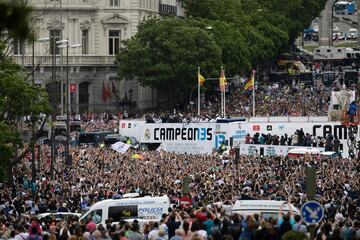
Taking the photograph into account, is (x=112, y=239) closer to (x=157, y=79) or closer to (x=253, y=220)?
(x=253, y=220)

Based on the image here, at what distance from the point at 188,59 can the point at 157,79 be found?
3.12m

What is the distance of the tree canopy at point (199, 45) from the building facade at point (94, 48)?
4.64m

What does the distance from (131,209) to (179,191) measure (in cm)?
963

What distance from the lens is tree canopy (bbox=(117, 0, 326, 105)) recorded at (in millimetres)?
113812

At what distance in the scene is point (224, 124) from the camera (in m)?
78.3

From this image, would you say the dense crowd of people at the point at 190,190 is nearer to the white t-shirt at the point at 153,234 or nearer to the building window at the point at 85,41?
the white t-shirt at the point at 153,234

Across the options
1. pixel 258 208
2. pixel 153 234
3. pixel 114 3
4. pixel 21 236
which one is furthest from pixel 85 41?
pixel 153 234

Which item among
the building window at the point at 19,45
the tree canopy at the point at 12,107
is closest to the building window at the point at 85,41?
the building window at the point at 19,45

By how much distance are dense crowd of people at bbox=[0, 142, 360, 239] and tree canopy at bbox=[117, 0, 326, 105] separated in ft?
118

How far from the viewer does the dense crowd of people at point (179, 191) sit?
3222 centimetres

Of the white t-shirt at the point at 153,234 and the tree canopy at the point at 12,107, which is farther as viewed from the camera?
the tree canopy at the point at 12,107

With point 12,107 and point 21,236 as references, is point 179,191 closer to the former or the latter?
point 12,107

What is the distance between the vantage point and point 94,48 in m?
124

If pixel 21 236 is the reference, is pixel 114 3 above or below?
above
